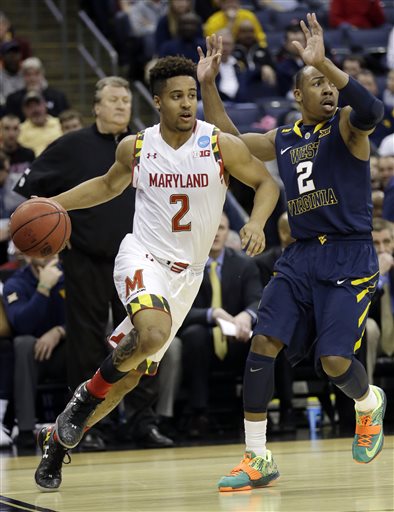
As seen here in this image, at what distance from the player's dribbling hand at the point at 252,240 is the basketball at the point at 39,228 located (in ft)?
3.35

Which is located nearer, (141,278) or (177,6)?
(141,278)

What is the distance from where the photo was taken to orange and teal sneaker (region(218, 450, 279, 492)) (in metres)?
6.37

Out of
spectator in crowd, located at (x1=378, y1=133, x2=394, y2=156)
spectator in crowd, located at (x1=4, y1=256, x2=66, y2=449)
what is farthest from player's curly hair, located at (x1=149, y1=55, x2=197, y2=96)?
spectator in crowd, located at (x1=378, y1=133, x2=394, y2=156)

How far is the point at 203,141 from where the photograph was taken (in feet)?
Answer: 22.3

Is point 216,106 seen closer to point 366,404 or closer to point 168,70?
point 168,70

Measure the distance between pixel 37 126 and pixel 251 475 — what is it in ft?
25.3

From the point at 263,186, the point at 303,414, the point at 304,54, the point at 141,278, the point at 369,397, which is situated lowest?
the point at 303,414

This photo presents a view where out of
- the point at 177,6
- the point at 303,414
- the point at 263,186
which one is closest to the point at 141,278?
the point at 263,186

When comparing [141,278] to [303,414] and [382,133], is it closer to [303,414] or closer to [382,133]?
[303,414]

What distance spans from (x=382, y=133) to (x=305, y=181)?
729 cm

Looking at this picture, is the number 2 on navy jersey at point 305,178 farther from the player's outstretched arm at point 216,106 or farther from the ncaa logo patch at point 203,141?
the ncaa logo patch at point 203,141

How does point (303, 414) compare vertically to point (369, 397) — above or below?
below

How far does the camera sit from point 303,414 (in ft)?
34.9

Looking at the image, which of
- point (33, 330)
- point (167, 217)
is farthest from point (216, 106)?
point (33, 330)
